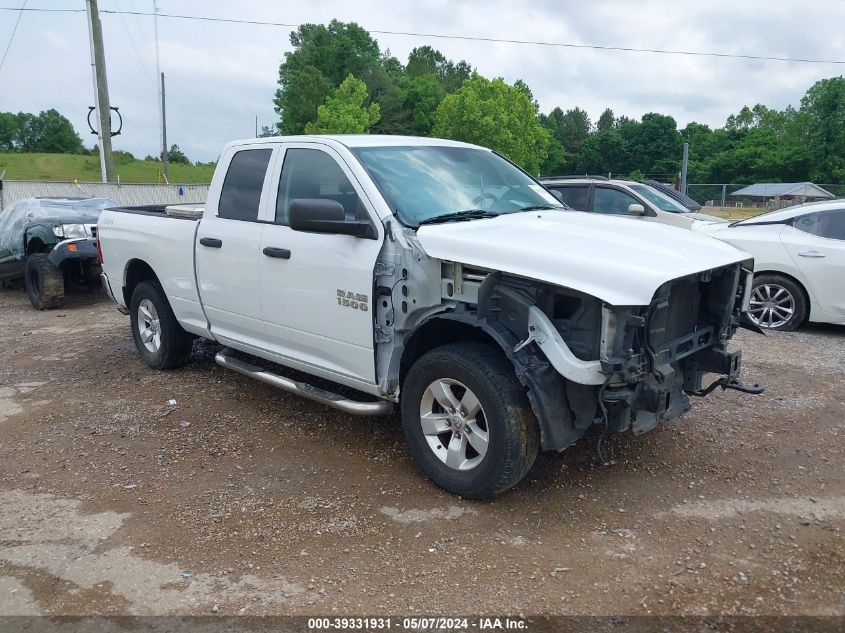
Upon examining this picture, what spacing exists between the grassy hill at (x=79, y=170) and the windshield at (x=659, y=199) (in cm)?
4287

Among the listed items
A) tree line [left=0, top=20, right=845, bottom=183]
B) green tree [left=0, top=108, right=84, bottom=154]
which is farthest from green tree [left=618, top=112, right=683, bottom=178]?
green tree [left=0, top=108, right=84, bottom=154]

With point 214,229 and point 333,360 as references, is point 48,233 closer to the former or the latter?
point 214,229

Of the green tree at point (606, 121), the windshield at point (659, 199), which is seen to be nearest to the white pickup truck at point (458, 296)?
the windshield at point (659, 199)

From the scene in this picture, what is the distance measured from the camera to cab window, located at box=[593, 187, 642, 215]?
34.4 ft

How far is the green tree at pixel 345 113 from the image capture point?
132 feet

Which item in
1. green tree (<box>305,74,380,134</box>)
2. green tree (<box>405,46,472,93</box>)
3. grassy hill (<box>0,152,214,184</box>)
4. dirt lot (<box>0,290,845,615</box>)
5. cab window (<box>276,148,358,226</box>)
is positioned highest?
green tree (<box>405,46,472,93</box>)

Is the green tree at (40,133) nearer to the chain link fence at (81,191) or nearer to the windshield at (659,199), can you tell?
the chain link fence at (81,191)

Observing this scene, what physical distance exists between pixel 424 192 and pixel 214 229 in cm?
186

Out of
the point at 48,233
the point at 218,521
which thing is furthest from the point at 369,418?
the point at 48,233

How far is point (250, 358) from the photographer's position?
21.8 feet

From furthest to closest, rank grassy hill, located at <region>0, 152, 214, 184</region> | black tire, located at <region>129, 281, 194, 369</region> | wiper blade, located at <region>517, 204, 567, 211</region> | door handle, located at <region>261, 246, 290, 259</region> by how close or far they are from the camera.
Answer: grassy hill, located at <region>0, 152, 214, 184</region> < black tire, located at <region>129, 281, 194, 369</region> < wiper blade, located at <region>517, 204, 567, 211</region> < door handle, located at <region>261, 246, 290, 259</region>

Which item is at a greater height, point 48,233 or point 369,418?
point 48,233

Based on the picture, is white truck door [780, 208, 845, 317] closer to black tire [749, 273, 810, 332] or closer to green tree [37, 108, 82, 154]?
black tire [749, 273, 810, 332]

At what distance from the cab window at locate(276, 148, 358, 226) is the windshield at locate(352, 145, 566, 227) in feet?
0.64
